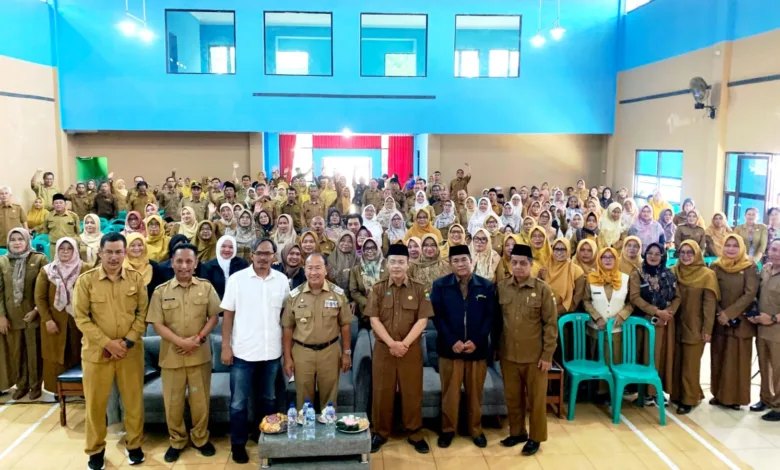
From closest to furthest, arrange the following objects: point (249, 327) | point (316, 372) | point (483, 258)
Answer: point (249, 327)
point (316, 372)
point (483, 258)

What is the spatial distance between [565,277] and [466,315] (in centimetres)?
135

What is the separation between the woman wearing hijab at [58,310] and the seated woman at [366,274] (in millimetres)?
2291

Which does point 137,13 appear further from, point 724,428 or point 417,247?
point 724,428

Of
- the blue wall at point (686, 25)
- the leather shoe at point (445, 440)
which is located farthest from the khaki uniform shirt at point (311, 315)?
the blue wall at point (686, 25)

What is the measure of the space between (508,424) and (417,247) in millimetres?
1780

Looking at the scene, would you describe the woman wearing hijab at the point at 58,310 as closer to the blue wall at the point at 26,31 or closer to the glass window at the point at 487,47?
the blue wall at the point at 26,31

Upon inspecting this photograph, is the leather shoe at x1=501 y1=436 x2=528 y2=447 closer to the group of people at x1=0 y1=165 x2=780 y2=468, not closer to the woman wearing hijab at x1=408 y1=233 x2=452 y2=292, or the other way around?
the group of people at x1=0 y1=165 x2=780 y2=468

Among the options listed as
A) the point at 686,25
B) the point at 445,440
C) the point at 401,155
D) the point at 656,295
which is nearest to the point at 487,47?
the point at 686,25

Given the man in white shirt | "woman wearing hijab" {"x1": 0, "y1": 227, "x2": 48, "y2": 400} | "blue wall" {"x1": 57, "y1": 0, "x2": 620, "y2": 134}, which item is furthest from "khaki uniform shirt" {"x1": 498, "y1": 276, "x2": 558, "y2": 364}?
"blue wall" {"x1": 57, "y1": 0, "x2": 620, "y2": 134}

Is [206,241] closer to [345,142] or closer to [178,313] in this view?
[178,313]

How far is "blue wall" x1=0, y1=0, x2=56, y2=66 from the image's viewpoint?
10211 mm

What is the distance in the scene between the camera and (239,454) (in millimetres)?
4219

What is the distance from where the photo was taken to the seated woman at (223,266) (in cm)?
555

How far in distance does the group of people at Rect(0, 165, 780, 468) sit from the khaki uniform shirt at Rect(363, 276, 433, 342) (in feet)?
0.03
